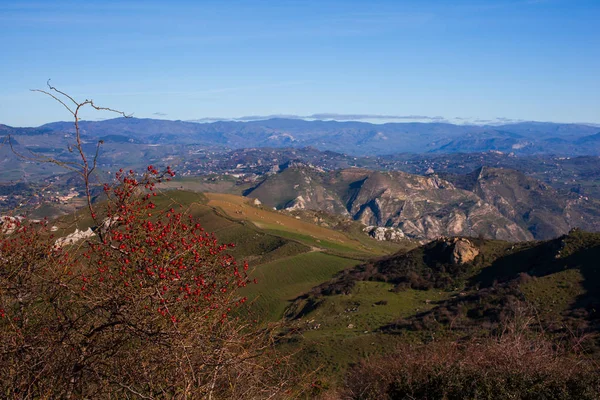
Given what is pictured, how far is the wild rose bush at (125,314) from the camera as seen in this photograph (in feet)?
21.9

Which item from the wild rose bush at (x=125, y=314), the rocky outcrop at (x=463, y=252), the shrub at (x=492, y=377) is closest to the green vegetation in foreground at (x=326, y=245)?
the rocky outcrop at (x=463, y=252)

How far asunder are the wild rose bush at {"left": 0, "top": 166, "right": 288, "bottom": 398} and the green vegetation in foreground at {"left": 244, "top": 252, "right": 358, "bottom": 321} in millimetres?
42037

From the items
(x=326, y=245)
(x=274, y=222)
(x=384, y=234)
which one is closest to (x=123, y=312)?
(x=326, y=245)

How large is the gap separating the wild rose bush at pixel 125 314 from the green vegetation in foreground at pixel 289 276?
42.0 meters

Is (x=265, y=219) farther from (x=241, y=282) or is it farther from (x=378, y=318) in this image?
(x=241, y=282)

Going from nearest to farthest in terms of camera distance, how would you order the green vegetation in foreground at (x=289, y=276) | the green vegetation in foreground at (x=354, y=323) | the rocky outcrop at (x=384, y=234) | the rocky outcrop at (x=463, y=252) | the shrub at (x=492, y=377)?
the shrub at (x=492, y=377)
the green vegetation in foreground at (x=354, y=323)
the rocky outcrop at (x=463, y=252)
the green vegetation in foreground at (x=289, y=276)
the rocky outcrop at (x=384, y=234)

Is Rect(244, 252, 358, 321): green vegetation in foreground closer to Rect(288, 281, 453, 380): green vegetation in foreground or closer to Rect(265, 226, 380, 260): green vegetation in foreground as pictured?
Rect(288, 281, 453, 380): green vegetation in foreground

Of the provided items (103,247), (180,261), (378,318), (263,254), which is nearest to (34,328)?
(103,247)

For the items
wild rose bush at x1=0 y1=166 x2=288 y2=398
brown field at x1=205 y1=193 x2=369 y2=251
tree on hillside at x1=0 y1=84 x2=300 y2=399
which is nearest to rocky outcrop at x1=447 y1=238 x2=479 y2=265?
brown field at x1=205 y1=193 x2=369 y2=251

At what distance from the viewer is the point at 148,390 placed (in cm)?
741

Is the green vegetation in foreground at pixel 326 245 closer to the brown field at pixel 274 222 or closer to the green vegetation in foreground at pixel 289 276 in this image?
the brown field at pixel 274 222

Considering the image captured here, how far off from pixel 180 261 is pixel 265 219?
303ft

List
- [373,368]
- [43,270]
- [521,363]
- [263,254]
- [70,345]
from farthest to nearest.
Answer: [263,254], [373,368], [521,363], [43,270], [70,345]

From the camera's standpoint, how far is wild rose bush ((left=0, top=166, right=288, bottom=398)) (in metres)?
6.66
